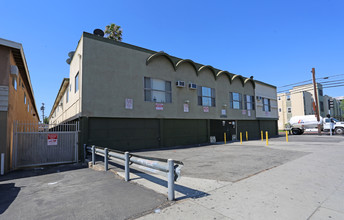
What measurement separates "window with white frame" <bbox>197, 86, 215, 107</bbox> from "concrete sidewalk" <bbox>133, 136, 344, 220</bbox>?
1174cm

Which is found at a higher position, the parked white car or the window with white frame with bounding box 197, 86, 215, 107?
the window with white frame with bounding box 197, 86, 215, 107

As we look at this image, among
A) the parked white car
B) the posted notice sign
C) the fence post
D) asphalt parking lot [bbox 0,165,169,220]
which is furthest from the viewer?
the parked white car

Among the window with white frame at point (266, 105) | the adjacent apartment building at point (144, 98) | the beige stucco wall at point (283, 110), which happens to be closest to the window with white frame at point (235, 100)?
the adjacent apartment building at point (144, 98)

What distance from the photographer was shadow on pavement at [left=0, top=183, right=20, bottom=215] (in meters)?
4.06

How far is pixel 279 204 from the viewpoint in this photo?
12.2ft

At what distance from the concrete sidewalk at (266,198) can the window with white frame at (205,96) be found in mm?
11740

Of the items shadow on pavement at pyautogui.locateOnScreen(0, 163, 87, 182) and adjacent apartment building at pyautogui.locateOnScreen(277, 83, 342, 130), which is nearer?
shadow on pavement at pyautogui.locateOnScreen(0, 163, 87, 182)

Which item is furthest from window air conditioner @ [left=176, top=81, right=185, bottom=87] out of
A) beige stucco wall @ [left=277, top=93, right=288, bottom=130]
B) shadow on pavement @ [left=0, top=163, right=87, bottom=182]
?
beige stucco wall @ [left=277, top=93, right=288, bottom=130]

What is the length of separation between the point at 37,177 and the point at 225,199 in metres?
6.73

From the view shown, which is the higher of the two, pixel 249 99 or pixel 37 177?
pixel 249 99

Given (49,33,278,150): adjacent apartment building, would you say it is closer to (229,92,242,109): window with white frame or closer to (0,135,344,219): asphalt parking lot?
(229,92,242,109): window with white frame

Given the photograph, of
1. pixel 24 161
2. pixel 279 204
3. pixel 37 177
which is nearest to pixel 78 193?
pixel 37 177

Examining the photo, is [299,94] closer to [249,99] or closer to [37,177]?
[249,99]

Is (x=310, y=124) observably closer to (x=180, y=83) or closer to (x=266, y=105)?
(x=266, y=105)
